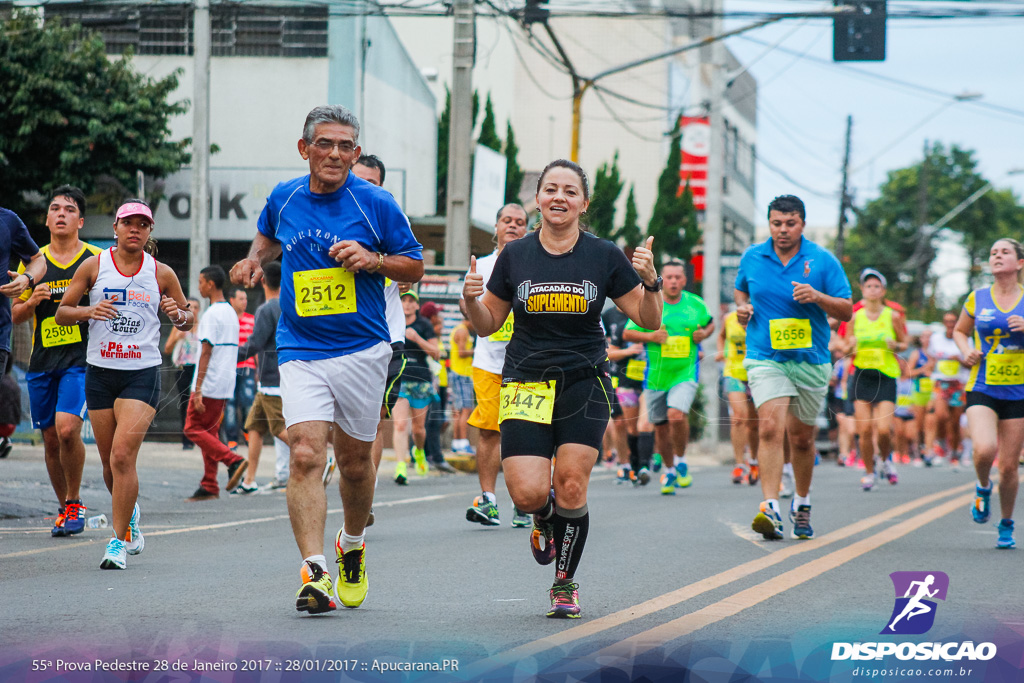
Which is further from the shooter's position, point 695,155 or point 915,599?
point 695,155

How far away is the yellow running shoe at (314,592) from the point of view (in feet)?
17.6

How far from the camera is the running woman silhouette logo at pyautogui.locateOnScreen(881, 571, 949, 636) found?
5.60 meters

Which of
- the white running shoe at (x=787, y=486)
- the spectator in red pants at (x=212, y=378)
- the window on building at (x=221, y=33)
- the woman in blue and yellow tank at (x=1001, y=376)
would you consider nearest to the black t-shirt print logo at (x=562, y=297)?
the woman in blue and yellow tank at (x=1001, y=376)

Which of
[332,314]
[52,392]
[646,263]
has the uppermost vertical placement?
[646,263]

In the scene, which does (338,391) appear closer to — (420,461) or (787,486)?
(787,486)

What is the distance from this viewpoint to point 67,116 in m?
19.7

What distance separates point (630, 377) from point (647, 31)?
32.6 metres

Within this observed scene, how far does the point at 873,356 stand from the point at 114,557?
916 centimetres

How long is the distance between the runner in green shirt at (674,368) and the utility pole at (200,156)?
686cm

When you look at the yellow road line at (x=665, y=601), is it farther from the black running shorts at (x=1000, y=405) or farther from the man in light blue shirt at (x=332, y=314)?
the black running shorts at (x=1000, y=405)

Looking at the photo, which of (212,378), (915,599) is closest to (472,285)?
(915,599)

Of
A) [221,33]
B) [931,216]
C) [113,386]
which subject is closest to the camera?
[113,386]

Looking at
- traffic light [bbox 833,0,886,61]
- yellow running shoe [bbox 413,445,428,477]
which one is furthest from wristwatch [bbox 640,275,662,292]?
traffic light [bbox 833,0,886,61]

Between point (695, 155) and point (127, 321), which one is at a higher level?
point (695, 155)
